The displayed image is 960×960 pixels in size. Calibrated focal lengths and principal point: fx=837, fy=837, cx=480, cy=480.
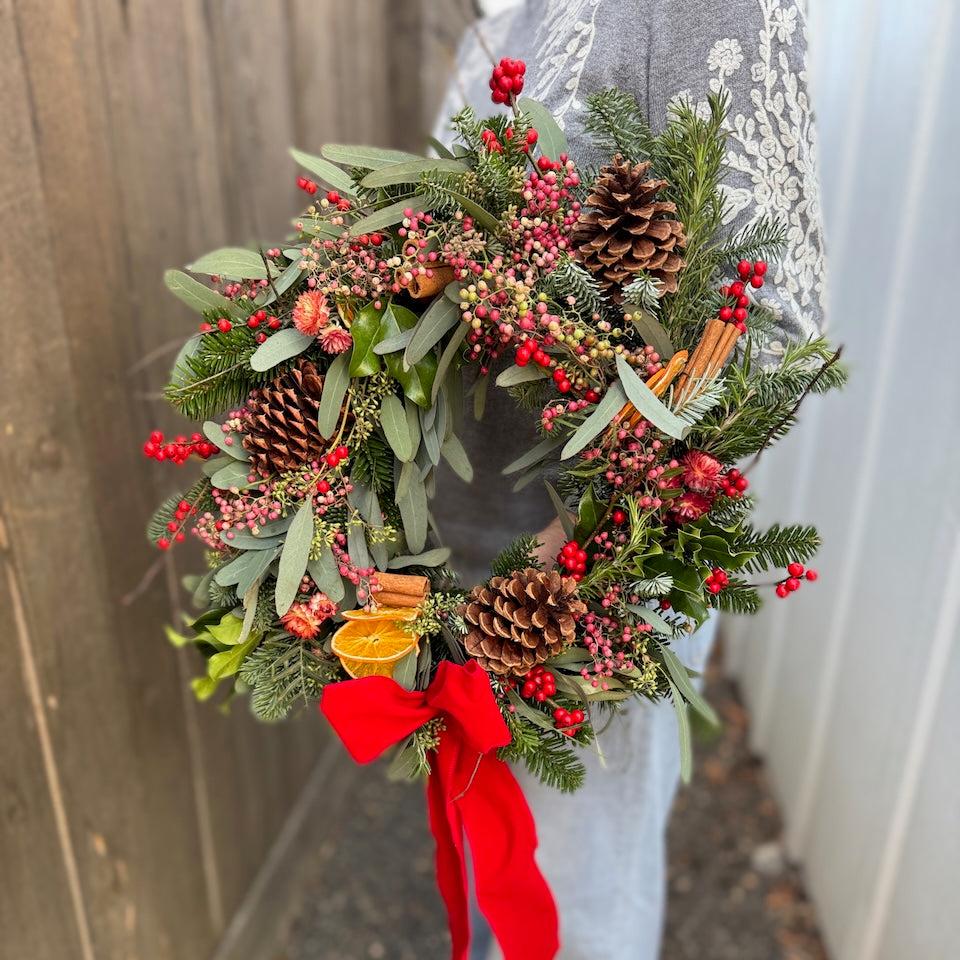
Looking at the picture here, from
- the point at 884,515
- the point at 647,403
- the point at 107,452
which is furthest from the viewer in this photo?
the point at 884,515

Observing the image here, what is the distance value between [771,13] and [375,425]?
0.42m

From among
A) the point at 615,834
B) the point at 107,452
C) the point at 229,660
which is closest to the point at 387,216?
the point at 229,660

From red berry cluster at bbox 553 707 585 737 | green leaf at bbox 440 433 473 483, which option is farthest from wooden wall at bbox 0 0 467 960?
red berry cluster at bbox 553 707 585 737

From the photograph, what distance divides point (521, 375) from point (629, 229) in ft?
0.42

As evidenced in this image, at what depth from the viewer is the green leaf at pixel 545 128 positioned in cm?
61

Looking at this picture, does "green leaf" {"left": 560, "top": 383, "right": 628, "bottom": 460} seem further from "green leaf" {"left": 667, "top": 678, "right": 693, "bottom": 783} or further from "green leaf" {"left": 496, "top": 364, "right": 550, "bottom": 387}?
"green leaf" {"left": 667, "top": 678, "right": 693, "bottom": 783}

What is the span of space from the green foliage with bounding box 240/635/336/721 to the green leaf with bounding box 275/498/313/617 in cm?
5

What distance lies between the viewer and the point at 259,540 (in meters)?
0.64

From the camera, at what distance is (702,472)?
1.96 feet

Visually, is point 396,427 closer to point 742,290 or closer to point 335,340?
point 335,340

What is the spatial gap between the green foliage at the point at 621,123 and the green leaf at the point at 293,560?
358 millimetres

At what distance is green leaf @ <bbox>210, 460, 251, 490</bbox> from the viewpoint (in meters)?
0.62

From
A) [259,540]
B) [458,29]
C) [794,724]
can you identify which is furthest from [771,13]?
[458,29]

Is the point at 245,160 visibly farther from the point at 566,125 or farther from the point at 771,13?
the point at 771,13
